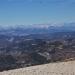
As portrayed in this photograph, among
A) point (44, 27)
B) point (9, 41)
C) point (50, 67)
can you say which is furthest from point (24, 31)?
point (50, 67)

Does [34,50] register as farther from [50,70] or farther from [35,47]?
[50,70]

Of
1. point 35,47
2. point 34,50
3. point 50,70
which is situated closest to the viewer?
point 50,70

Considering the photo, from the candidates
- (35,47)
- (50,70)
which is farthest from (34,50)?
(50,70)

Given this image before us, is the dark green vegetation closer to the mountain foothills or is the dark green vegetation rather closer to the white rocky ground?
the mountain foothills

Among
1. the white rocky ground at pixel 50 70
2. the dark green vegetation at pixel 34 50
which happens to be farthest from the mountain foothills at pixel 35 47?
the white rocky ground at pixel 50 70

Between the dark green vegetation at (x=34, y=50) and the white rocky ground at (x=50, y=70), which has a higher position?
the white rocky ground at (x=50, y=70)

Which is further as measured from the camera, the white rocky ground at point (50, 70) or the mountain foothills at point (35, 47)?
the mountain foothills at point (35, 47)

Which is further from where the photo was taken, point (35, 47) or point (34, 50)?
point (35, 47)

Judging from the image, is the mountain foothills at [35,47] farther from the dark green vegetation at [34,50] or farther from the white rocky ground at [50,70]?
the white rocky ground at [50,70]

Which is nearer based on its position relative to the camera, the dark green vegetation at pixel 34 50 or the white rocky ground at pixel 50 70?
the white rocky ground at pixel 50 70

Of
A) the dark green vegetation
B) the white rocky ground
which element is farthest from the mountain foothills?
the white rocky ground
